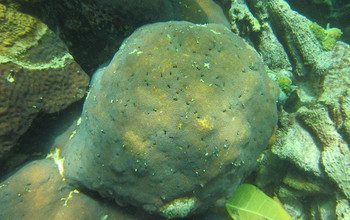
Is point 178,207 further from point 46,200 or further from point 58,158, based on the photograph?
point 58,158

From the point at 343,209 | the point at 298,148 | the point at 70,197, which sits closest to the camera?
the point at 70,197

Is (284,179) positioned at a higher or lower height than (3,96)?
lower

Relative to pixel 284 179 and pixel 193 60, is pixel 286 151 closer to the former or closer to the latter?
pixel 284 179

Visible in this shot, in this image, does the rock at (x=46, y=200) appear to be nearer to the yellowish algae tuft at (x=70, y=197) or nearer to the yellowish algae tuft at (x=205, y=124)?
the yellowish algae tuft at (x=70, y=197)

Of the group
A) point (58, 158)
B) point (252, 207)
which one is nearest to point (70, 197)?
point (58, 158)

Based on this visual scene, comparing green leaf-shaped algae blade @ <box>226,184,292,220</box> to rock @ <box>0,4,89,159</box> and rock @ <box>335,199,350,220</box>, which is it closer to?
rock @ <box>335,199,350,220</box>

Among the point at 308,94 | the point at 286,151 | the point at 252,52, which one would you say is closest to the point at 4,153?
the point at 252,52
